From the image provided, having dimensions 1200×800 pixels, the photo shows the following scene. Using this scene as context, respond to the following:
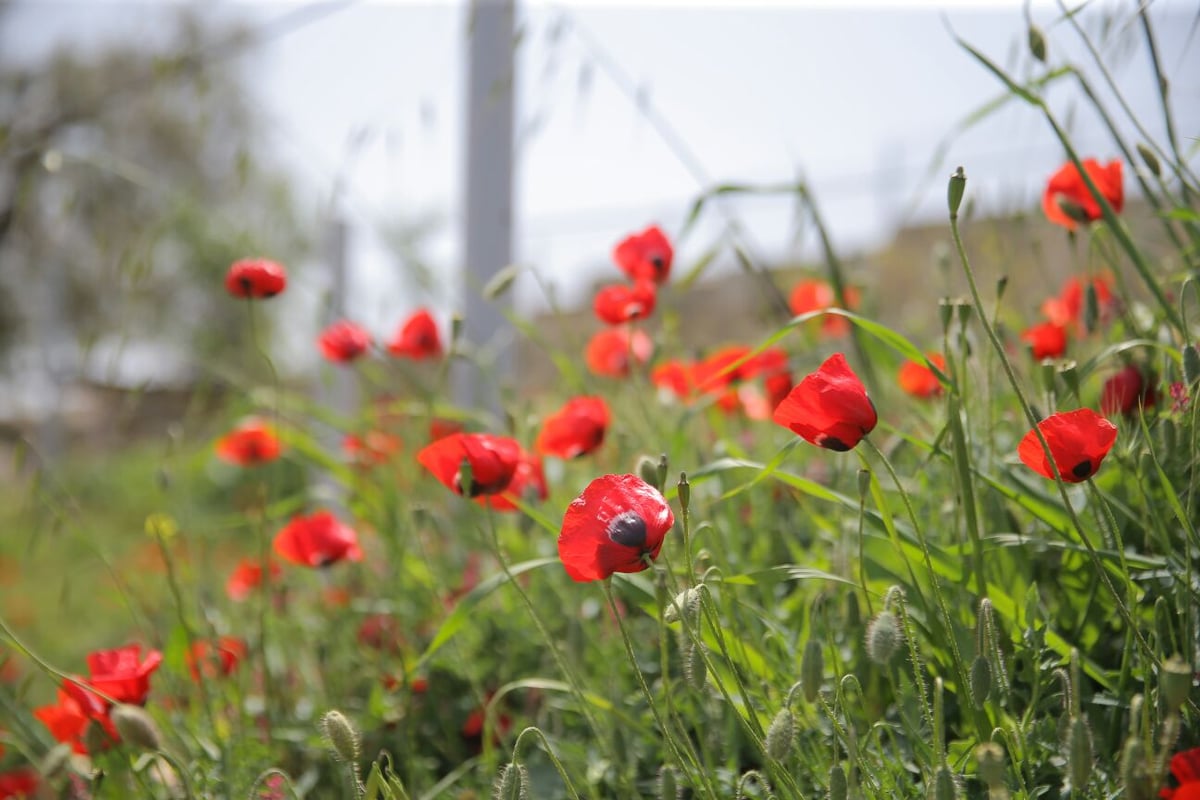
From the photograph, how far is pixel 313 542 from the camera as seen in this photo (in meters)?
1.26

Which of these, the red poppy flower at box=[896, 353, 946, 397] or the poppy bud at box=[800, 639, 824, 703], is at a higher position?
the red poppy flower at box=[896, 353, 946, 397]

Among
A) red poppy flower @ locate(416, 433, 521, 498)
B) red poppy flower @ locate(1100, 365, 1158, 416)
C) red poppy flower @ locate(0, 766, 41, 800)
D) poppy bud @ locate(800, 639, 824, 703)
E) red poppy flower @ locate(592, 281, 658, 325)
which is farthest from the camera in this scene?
red poppy flower @ locate(592, 281, 658, 325)

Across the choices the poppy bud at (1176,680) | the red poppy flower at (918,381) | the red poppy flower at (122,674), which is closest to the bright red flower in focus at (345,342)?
the red poppy flower at (122,674)

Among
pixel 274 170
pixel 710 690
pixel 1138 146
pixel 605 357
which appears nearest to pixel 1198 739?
pixel 710 690

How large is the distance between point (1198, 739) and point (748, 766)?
42 centimetres

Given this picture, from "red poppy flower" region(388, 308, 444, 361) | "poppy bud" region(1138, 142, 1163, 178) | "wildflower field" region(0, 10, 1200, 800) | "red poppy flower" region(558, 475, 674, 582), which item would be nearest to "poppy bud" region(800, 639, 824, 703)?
"wildflower field" region(0, 10, 1200, 800)

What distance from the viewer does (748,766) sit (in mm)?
1001

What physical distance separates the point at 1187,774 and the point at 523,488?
78cm

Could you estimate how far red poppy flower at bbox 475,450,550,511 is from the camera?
0.98m

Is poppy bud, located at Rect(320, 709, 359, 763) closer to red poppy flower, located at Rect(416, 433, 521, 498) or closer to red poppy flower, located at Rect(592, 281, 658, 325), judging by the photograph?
red poppy flower, located at Rect(416, 433, 521, 498)

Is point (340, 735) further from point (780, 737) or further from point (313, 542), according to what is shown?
point (313, 542)

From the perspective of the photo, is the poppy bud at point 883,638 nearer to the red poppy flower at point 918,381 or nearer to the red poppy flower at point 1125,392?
the red poppy flower at point 1125,392

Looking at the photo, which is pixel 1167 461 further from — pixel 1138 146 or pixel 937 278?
pixel 937 278

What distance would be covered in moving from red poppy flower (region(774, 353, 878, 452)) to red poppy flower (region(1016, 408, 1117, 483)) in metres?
0.13
